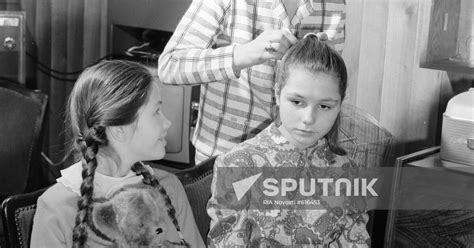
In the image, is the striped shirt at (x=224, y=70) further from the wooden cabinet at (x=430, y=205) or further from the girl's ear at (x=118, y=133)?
the wooden cabinet at (x=430, y=205)

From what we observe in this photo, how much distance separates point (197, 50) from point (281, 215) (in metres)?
0.36

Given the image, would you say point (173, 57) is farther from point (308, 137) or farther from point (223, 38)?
point (308, 137)

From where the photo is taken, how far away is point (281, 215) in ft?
4.42

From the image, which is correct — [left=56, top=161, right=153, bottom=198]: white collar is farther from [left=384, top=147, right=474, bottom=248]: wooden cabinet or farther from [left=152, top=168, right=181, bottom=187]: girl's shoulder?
[left=384, top=147, right=474, bottom=248]: wooden cabinet

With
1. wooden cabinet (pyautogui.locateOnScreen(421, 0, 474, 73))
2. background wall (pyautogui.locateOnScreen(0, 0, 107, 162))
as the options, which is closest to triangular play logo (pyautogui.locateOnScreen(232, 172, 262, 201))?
wooden cabinet (pyautogui.locateOnScreen(421, 0, 474, 73))

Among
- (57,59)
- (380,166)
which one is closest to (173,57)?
(380,166)

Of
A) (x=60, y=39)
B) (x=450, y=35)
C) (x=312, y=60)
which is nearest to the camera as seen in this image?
(x=312, y=60)

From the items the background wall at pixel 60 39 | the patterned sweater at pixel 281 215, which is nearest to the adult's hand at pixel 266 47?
the patterned sweater at pixel 281 215

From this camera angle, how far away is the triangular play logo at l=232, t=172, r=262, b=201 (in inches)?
52.4

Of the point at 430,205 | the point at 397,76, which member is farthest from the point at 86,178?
the point at 397,76

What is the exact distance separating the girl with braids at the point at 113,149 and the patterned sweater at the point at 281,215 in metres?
0.06

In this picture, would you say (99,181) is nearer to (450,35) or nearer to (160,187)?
(160,187)

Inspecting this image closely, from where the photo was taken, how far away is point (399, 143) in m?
2.19

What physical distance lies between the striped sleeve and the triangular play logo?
0.21m
